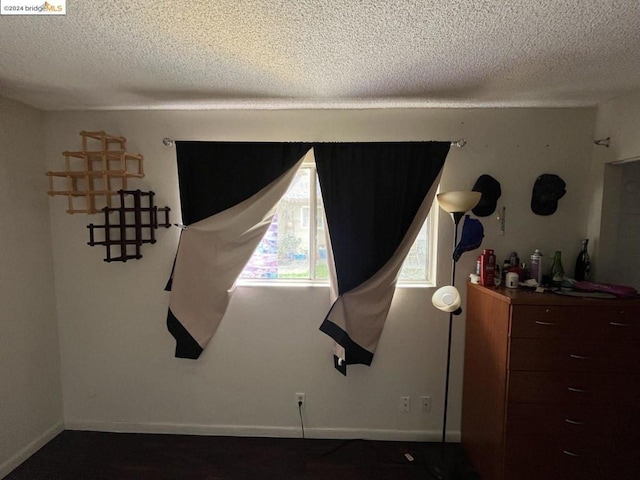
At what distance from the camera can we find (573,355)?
145 cm

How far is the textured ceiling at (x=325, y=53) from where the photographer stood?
1013 millimetres

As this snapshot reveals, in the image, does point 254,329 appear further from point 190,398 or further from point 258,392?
point 190,398

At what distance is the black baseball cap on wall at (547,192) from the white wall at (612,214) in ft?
0.71

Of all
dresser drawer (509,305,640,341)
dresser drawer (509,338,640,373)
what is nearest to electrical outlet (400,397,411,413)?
dresser drawer (509,338,640,373)

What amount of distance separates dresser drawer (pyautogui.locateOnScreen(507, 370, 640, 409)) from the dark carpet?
Result: 72 cm

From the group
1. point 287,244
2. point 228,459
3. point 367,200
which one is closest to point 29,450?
point 228,459

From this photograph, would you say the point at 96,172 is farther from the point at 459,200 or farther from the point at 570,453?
the point at 570,453

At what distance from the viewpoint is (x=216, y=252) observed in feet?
6.25

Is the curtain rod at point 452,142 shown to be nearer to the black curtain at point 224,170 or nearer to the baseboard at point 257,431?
the black curtain at point 224,170

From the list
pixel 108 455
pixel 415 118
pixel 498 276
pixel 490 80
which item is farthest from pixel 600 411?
pixel 108 455

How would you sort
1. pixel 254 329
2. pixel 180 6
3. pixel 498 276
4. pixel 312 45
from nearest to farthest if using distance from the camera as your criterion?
pixel 180 6, pixel 312 45, pixel 498 276, pixel 254 329

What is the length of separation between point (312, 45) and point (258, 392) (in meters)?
2.24

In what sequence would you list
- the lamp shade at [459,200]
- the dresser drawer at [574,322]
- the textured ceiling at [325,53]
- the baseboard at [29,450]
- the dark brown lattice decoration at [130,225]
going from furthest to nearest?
1. the dark brown lattice decoration at [130,225]
2. the baseboard at [29,450]
3. the lamp shade at [459,200]
4. the dresser drawer at [574,322]
5. the textured ceiling at [325,53]

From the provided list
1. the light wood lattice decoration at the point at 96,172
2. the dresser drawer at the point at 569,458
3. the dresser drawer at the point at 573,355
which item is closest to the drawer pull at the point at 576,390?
the dresser drawer at the point at 573,355
